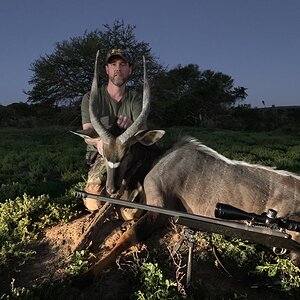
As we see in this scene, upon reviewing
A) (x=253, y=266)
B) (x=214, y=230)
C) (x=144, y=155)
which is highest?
(x=144, y=155)

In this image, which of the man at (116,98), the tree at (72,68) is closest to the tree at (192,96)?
the tree at (72,68)

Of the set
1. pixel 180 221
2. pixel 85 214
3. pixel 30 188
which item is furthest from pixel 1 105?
pixel 180 221

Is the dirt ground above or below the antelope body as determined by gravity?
below

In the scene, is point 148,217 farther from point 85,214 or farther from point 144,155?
point 85,214

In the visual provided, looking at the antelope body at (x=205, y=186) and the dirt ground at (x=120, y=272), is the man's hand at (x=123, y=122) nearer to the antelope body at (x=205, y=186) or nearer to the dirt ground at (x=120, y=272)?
the antelope body at (x=205, y=186)

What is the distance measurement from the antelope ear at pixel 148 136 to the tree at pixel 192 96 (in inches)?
891

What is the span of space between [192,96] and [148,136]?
116 feet

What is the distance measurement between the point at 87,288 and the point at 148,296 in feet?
1.89

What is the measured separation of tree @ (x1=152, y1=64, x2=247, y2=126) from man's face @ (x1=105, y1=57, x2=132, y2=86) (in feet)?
72.2

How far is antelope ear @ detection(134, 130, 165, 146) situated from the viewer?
16.1ft

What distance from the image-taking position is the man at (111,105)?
543 cm

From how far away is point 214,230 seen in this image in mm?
3527

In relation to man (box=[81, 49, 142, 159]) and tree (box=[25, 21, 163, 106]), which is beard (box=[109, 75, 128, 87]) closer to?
man (box=[81, 49, 142, 159])

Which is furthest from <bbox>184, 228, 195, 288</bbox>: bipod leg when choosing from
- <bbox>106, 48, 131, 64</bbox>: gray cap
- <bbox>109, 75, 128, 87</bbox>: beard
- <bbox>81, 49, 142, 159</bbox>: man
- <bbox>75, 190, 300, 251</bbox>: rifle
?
<bbox>106, 48, 131, 64</bbox>: gray cap
